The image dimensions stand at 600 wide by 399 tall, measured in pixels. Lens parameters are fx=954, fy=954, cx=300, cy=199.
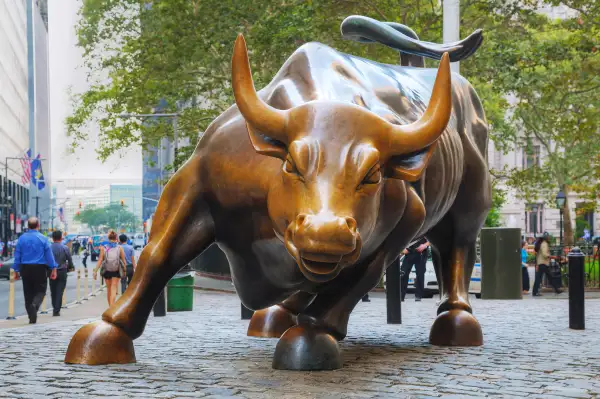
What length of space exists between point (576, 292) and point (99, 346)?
5.90 m

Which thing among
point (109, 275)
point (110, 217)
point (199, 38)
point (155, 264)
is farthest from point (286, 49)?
point (110, 217)

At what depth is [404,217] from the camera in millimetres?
6551

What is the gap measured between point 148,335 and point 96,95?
27.6 meters

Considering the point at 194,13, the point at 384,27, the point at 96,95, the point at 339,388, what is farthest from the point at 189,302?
the point at 96,95

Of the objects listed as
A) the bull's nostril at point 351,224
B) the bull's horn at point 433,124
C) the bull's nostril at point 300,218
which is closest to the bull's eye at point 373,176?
the bull's horn at point 433,124

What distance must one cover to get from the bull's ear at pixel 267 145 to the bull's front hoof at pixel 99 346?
1784mm

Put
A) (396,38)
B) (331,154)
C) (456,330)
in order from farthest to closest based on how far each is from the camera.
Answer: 1. (396,38)
2. (456,330)
3. (331,154)

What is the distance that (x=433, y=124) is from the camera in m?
5.71

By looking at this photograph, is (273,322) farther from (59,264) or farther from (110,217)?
(110,217)

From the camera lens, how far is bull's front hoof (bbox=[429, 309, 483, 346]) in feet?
26.6

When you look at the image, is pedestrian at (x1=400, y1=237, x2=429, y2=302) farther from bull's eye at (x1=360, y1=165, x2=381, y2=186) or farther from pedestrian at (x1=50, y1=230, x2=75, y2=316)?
bull's eye at (x1=360, y1=165, x2=381, y2=186)

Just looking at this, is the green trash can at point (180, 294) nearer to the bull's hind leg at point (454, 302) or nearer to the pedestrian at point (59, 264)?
the pedestrian at point (59, 264)

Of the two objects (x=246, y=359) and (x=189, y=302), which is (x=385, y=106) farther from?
(x=189, y=302)

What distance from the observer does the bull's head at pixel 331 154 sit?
17.5 feet
